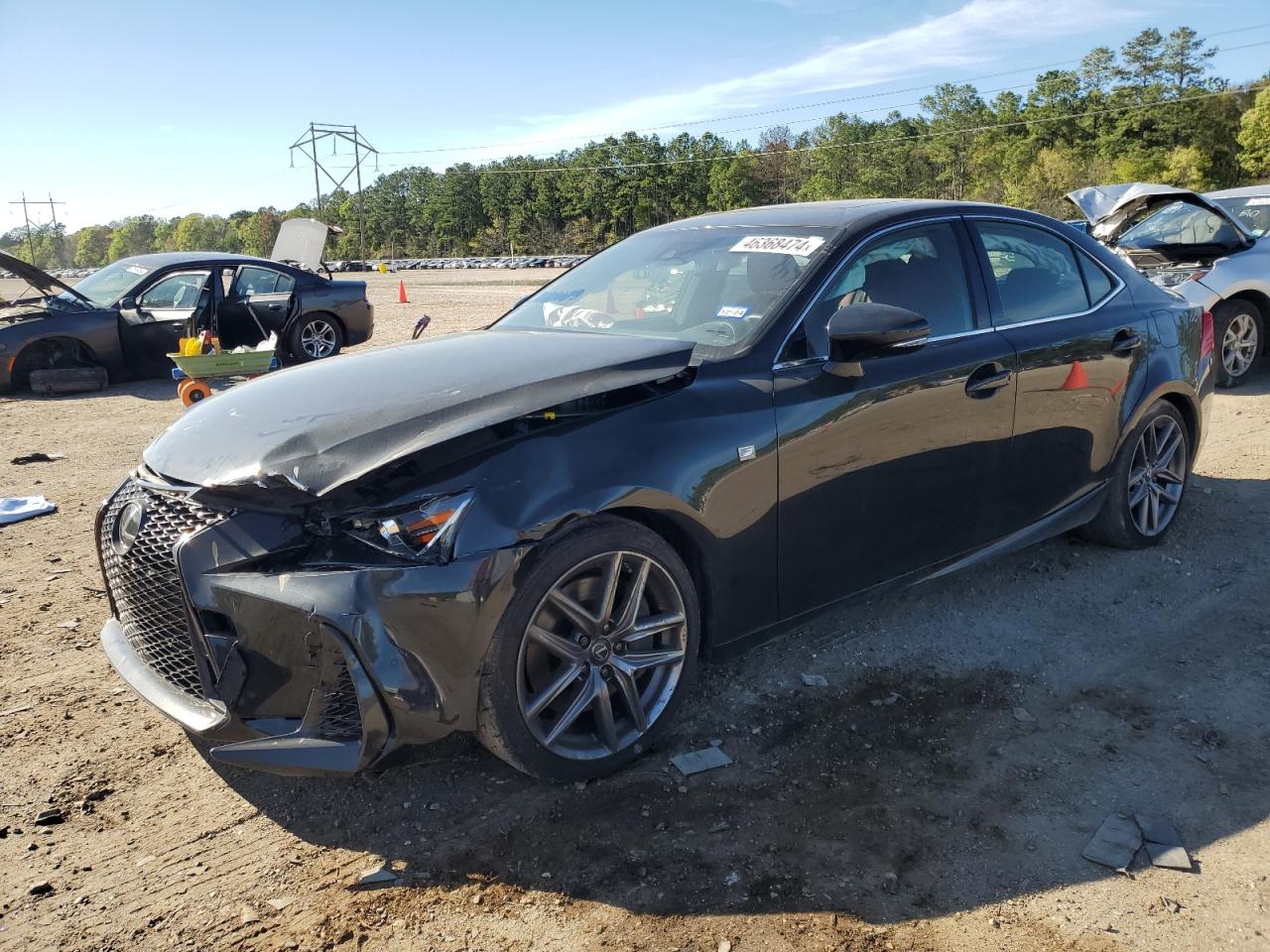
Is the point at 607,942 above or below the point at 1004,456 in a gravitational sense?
below

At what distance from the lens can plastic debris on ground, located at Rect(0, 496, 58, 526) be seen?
6332 millimetres

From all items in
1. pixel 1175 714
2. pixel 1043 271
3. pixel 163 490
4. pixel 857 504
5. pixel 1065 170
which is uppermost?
pixel 1065 170

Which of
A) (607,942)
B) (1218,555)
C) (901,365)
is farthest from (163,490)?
(1218,555)

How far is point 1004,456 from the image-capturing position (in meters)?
4.22

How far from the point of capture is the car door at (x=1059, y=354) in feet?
14.2

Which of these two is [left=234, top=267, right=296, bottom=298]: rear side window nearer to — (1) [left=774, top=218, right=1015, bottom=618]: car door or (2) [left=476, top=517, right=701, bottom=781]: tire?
(1) [left=774, top=218, right=1015, bottom=618]: car door

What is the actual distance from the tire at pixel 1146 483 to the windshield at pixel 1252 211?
5.99 meters

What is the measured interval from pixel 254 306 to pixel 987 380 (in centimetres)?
1060

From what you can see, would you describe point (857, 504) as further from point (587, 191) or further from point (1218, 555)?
point (587, 191)

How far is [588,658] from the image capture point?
307 centimetres

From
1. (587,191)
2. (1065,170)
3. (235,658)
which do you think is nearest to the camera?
(235,658)

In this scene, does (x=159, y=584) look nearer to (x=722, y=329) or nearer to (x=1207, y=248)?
(x=722, y=329)

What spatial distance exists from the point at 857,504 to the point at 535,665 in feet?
4.55

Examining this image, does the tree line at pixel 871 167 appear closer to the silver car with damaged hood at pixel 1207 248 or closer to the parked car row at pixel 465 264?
the parked car row at pixel 465 264
